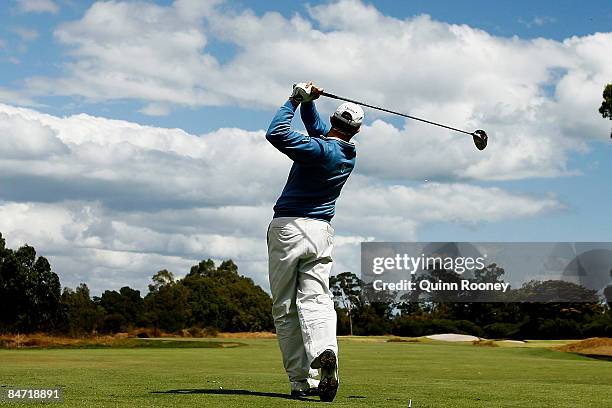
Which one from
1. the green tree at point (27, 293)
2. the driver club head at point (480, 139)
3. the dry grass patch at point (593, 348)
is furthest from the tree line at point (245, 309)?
the driver club head at point (480, 139)

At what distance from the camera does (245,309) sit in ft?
291

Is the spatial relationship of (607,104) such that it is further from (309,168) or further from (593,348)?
(309,168)

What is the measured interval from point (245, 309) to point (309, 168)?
81.5m

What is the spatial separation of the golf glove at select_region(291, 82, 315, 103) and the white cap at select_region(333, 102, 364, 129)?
11.3 inches

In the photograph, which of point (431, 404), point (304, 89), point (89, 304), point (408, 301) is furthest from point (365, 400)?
point (408, 301)

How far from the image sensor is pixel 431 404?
7379mm

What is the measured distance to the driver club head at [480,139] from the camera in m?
9.96

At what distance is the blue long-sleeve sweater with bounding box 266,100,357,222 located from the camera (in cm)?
768

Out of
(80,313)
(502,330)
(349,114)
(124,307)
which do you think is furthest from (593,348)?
(124,307)

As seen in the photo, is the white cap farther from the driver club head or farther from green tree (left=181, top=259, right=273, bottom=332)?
green tree (left=181, top=259, right=273, bottom=332)

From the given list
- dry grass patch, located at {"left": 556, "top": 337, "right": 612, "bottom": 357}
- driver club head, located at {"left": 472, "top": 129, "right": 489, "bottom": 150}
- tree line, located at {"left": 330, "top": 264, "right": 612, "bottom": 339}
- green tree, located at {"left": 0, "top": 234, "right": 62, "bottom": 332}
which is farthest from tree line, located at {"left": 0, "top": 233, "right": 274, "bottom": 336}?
driver club head, located at {"left": 472, "top": 129, "right": 489, "bottom": 150}

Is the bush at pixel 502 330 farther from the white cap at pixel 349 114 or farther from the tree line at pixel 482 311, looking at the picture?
the white cap at pixel 349 114

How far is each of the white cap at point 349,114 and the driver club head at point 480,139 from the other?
216 centimetres

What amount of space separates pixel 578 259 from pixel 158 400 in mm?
55930
